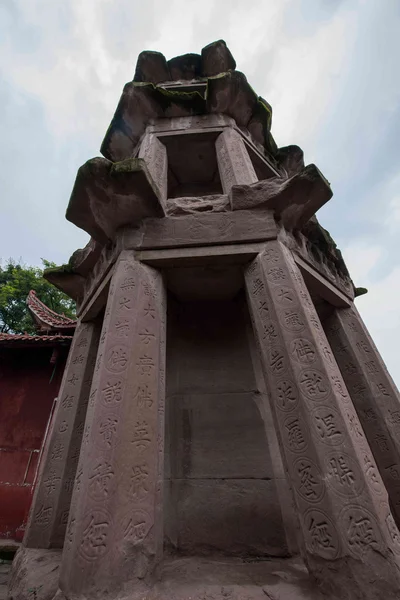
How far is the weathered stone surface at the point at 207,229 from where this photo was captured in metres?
3.62

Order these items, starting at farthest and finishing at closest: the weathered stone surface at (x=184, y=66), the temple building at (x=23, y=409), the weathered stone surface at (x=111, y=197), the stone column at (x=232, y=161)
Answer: the weathered stone surface at (x=184, y=66), the temple building at (x=23, y=409), the stone column at (x=232, y=161), the weathered stone surface at (x=111, y=197)

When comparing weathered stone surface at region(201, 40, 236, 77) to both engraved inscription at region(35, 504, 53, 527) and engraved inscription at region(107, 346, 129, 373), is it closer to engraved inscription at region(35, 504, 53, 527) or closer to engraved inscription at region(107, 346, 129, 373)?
engraved inscription at region(107, 346, 129, 373)

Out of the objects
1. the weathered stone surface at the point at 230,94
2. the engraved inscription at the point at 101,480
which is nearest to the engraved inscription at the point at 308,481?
the engraved inscription at the point at 101,480

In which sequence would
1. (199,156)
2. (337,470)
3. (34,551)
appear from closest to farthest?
1. (337,470)
2. (34,551)
3. (199,156)

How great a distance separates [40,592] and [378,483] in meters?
2.64

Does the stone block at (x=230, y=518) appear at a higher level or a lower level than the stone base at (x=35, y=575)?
higher

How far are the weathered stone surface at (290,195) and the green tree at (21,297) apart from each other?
17860 millimetres

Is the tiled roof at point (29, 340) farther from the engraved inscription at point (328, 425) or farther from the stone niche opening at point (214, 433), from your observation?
the engraved inscription at point (328, 425)

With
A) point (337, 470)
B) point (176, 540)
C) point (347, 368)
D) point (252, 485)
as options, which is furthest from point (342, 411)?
point (176, 540)

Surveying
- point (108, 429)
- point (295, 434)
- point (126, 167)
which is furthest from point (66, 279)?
point (295, 434)

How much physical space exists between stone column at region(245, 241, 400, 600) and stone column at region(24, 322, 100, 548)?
2459 mm

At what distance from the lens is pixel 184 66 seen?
816 centimetres

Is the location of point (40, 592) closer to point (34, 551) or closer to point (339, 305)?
point (34, 551)

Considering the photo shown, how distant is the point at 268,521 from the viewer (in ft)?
10.3
